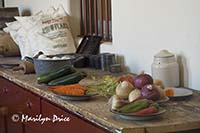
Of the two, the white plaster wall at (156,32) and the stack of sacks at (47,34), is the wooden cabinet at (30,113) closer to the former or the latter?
the stack of sacks at (47,34)

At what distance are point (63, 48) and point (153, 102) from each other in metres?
1.64

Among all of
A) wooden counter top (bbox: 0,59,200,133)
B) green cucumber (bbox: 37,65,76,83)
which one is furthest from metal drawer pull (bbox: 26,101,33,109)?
wooden counter top (bbox: 0,59,200,133)

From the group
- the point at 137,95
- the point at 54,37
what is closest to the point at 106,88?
the point at 137,95

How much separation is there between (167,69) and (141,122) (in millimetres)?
625

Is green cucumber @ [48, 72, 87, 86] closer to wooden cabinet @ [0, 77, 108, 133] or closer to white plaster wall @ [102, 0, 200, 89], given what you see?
wooden cabinet @ [0, 77, 108, 133]

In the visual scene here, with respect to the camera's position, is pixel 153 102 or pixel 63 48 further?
pixel 63 48

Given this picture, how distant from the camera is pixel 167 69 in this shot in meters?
2.19

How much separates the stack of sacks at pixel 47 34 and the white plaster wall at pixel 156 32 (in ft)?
1.53

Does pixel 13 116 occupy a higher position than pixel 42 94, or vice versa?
pixel 42 94

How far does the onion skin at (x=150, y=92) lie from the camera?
1.81 meters

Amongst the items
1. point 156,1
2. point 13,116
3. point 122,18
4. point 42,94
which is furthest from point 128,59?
point 13,116

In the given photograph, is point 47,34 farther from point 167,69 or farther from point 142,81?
point 142,81

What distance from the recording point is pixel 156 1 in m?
2.36

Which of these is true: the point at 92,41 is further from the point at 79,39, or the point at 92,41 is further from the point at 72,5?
the point at 72,5
